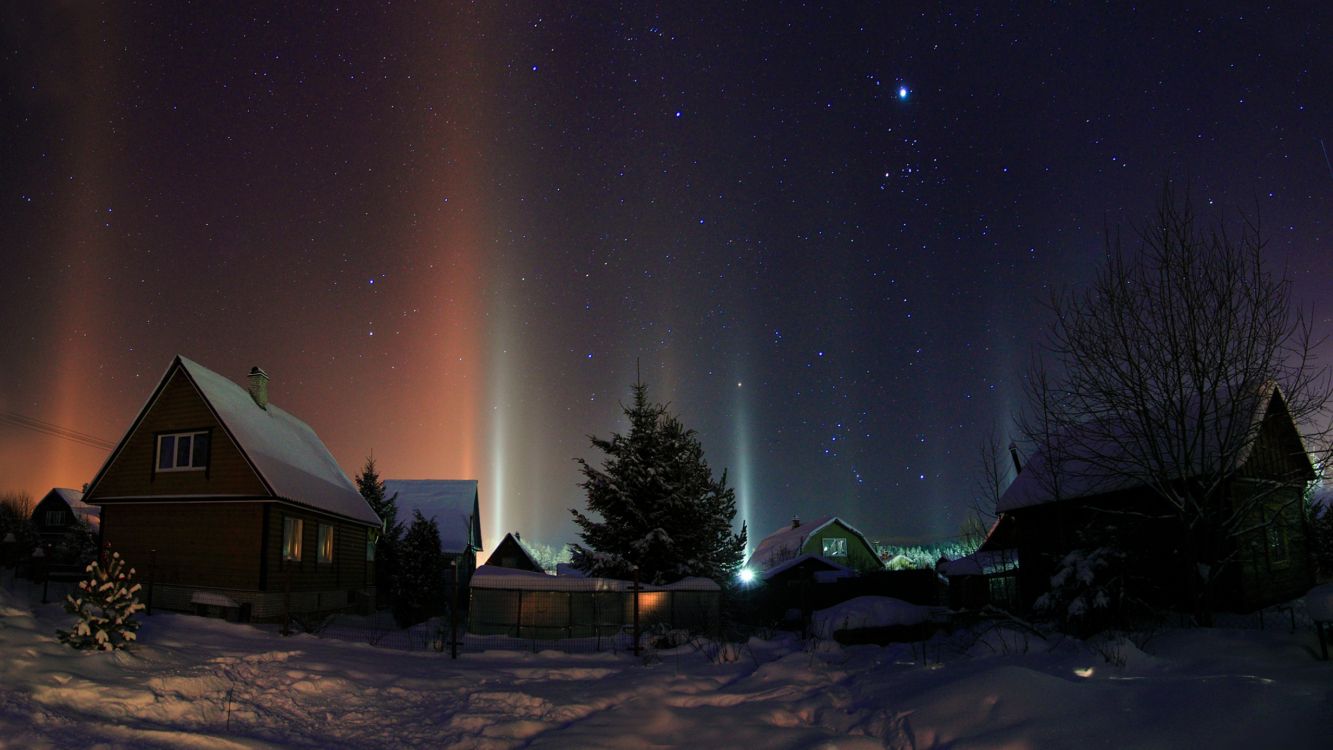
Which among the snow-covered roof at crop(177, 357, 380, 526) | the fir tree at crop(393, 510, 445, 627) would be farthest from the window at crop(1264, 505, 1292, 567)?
the fir tree at crop(393, 510, 445, 627)

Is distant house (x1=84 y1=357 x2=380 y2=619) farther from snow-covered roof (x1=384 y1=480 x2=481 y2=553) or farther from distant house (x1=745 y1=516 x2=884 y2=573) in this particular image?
distant house (x1=745 y1=516 x2=884 y2=573)

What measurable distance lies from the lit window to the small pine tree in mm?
51353

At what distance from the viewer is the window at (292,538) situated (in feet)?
83.5

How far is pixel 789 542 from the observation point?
59.3 m

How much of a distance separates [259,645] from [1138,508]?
23998 millimetres

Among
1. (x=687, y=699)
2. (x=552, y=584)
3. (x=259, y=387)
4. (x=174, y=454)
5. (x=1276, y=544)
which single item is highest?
(x=259, y=387)

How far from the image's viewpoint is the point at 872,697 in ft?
35.7

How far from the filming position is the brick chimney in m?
30.6

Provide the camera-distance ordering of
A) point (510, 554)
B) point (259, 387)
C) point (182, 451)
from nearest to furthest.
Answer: point (182, 451) → point (259, 387) → point (510, 554)

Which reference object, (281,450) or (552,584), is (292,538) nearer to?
(281,450)

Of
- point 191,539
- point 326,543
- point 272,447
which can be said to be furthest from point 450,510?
point 191,539

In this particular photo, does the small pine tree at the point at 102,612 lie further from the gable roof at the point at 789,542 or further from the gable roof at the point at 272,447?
the gable roof at the point at 789,542

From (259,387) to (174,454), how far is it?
207 inches

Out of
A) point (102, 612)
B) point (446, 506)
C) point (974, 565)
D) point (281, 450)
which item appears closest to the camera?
point (102, 612)
